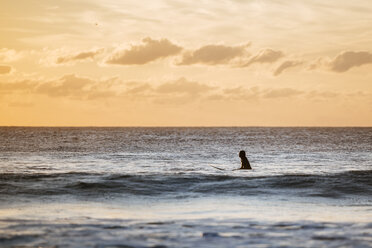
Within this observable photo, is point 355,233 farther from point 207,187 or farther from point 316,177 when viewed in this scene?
point 316,177

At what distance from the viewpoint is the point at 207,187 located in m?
21.0

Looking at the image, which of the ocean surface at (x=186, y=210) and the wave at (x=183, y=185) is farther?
the wave at (x=183, y=185)

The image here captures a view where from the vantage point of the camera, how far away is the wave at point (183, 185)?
64.5 ft

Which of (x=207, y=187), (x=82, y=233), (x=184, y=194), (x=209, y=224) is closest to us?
(x=82, y=233)

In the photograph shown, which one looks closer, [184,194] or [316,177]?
[184,194]

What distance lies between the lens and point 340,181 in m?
22.8

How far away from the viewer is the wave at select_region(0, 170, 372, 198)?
1966 centimetres

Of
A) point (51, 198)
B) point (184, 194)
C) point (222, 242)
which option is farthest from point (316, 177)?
point (222, 242)

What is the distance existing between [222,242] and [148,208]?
19.9 ft

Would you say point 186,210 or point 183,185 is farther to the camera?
point 183,185

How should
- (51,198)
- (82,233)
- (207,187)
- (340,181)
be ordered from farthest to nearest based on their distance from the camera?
(340,181) → (207,187) → (51,198) → (82,233)

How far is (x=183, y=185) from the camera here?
21875mm

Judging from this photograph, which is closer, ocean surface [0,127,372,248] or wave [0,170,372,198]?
ocean surface [0,127,372,248]

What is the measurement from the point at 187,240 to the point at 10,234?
3.91m
